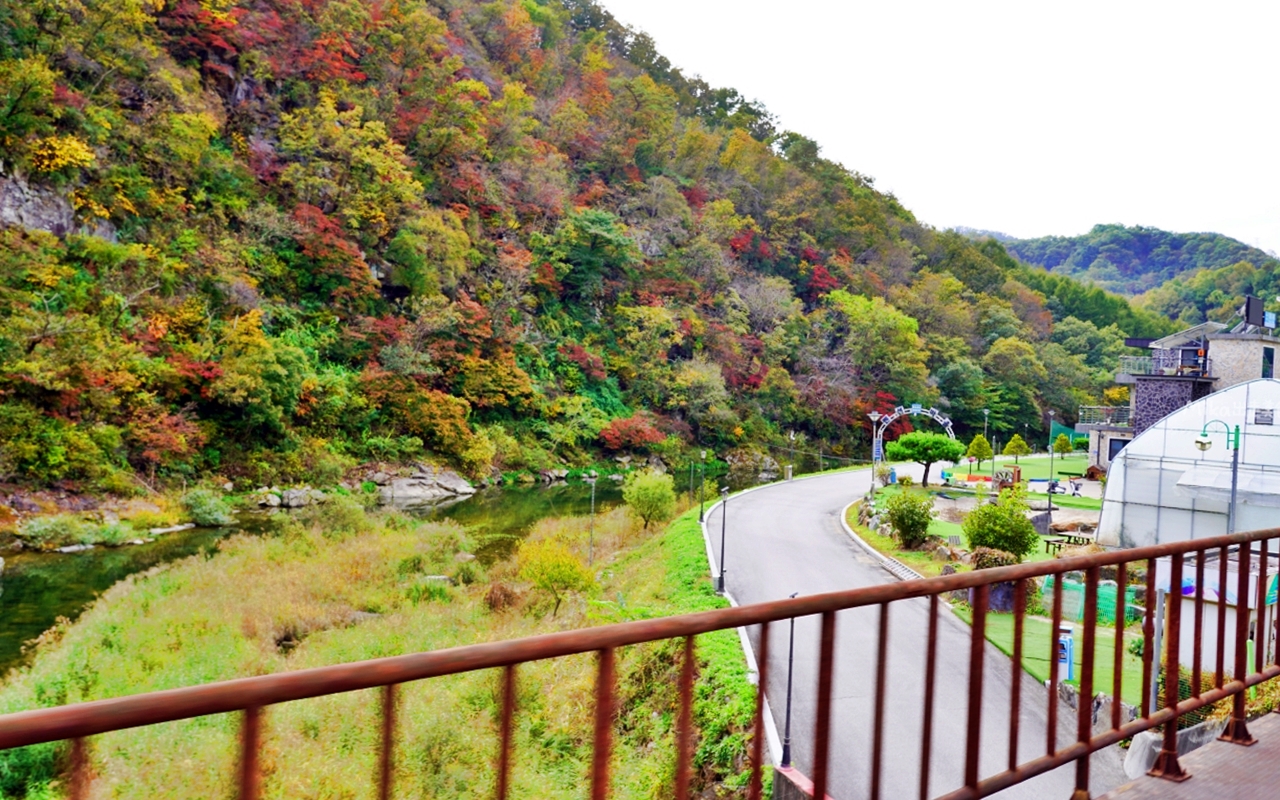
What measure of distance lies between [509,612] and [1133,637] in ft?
30.9

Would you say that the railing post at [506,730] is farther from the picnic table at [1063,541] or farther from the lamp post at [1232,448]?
the picnic table at [1063,541]

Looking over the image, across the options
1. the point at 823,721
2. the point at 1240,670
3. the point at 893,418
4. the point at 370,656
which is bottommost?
the point at 370,656

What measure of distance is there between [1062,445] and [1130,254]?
70946 mm

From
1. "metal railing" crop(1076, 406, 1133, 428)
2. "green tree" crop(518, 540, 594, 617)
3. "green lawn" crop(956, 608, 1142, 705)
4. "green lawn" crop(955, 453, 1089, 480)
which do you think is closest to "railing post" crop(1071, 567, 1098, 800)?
"green lawn" crop(956, 608, 1142, 705)

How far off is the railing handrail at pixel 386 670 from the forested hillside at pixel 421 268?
844 inches

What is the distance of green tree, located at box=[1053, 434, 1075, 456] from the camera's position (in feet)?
151

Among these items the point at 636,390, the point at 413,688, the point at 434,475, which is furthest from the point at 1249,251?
the point at 413,688

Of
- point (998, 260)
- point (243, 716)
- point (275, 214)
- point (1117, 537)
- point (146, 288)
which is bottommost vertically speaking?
point (1117, 537)

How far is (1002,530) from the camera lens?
1526 centimetres

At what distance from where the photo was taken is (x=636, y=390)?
129 ft

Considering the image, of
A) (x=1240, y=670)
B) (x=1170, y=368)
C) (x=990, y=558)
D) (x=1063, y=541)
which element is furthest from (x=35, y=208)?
(x=1170, y=368)

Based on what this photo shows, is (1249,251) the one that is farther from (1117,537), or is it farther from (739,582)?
(739,582)

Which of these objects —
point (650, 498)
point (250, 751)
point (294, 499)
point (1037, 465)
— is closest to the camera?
point (250, 751)

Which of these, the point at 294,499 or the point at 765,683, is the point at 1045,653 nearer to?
the point at 765,683
